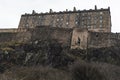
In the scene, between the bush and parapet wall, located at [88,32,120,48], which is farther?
parapet wall, located at [88,32,120,48]

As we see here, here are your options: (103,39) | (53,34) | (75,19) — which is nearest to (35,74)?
(53,34)

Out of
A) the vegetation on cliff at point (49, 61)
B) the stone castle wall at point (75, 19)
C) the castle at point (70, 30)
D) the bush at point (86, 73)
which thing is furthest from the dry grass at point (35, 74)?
the stone castle wall at point (75, 19)

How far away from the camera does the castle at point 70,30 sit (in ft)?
183

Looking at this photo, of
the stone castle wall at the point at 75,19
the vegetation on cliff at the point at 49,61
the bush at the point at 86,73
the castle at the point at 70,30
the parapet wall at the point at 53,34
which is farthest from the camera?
the stone castle wall at the point at 75,19

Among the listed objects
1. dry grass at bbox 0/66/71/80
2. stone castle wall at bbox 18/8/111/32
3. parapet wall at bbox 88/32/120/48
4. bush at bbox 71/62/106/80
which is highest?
stone castle wall at bbox 18/8/111/32

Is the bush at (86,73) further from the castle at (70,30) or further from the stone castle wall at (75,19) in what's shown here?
the stone castle wall at (75,19)

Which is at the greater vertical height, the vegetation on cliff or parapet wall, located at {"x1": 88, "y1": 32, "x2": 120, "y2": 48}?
parapet wall, located at {"x1": 88, "y1": 32, "x2": 120, "y2": 48}

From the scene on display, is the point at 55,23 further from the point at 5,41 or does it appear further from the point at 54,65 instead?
the point at 54,65

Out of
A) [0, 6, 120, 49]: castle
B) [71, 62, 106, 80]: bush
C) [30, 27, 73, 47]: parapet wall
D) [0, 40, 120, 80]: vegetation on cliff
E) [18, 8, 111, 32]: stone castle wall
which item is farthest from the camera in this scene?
[18, 8, 111, 32]: stone castle wall

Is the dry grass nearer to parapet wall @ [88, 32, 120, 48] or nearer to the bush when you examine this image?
the bush

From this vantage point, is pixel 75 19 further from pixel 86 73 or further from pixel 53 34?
pixel 86 73

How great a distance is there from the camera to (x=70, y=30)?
5809cm

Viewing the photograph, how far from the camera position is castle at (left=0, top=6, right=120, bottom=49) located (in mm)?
55781

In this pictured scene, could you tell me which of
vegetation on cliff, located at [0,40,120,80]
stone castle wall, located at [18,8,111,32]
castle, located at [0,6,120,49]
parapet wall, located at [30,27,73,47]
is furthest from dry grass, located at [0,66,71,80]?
stone castle wall, located at [18,8,111,32]
